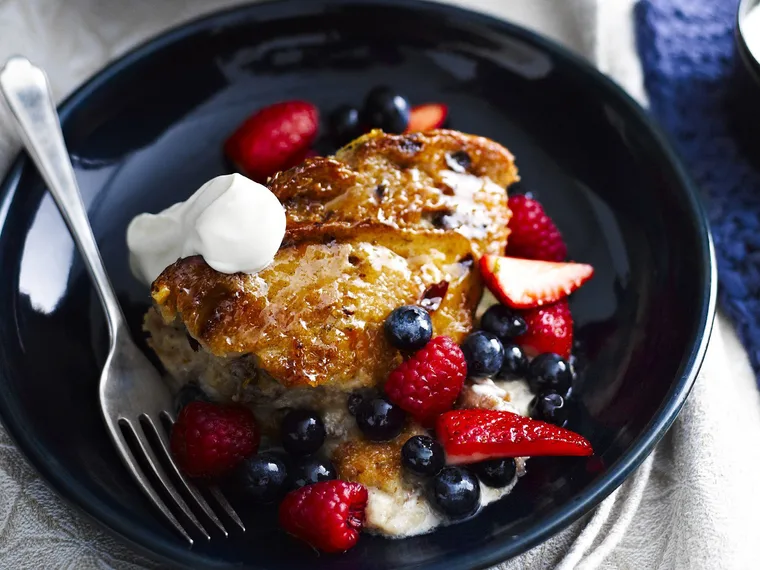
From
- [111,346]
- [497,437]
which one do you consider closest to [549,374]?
[497,437]

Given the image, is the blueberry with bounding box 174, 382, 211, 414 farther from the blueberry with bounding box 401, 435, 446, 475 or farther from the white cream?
the white cream

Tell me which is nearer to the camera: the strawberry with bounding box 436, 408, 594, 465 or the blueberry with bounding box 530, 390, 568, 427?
the strawberry with bounding box 436, 408, 594, 465

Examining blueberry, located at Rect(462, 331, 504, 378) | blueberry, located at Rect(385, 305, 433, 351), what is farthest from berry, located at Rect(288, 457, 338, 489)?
blueberry, located at Rect(462, 331, 504, 378)

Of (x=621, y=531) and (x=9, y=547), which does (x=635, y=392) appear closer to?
(x=621, y=531)

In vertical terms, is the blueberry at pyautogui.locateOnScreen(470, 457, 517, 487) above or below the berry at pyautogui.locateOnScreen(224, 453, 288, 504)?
below

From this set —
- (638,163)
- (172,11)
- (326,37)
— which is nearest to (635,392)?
(638,163)

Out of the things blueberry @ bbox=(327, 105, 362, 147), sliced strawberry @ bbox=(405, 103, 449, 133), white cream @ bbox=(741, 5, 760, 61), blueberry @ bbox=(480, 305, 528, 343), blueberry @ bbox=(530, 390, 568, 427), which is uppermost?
blueberry @ bbox=(327, 105, 362, 147)

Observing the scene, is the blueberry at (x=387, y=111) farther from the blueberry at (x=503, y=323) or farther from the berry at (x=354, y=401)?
the berry at (x=354, y=401)

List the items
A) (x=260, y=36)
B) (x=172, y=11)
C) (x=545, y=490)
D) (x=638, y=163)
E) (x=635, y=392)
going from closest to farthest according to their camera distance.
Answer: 1. (x=545, y=490)
2. (x=635, y=392)
3. (x=638, y=163)
4. (x=260, y=36)
5. (x=172, y=11)
